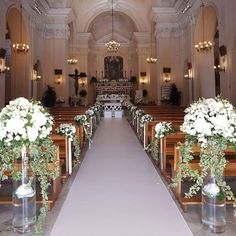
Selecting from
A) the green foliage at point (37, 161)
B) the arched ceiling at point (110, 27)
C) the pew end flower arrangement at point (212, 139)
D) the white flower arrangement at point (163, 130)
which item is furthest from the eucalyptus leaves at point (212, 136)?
the arched ceiling at point (110, 27)

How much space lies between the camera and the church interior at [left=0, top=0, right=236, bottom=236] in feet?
12.8

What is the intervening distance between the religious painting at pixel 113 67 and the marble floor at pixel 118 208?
2439 centimetres

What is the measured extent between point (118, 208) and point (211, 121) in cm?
157

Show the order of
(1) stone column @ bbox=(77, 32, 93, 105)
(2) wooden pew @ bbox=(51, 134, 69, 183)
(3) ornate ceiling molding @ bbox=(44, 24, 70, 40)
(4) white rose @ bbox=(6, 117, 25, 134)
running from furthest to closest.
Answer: (1) stone column @ bbox=(77, 32, 93, 105) < (3) ornate ceiling molding @ bbox=(44, 24, 70, 40) < (2) wooden pew @ bbox=(51, 134, 69, 183) < (4) white rose @ bbox=(6, 117, 25, 134)

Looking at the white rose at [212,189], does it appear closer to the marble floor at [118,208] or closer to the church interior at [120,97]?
the church interior at [120,97]

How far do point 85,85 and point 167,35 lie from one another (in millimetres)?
8115

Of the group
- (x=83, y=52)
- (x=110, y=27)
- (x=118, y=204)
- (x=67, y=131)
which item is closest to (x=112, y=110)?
(x=83, y=52)

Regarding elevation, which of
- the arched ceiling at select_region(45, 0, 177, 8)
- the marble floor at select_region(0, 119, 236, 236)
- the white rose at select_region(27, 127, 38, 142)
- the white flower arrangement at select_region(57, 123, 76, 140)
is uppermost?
the arched ceiling at select_region(45, 0, 177, 8)

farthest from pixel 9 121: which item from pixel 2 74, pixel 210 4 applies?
pixel 210 4

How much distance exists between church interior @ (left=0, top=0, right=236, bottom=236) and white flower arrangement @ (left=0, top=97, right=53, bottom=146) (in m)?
0.14

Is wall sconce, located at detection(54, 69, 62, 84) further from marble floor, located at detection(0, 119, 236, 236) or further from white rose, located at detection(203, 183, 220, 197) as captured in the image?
white rose, located at detection(203, 183, 220, 197)

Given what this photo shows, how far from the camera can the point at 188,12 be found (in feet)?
55.4

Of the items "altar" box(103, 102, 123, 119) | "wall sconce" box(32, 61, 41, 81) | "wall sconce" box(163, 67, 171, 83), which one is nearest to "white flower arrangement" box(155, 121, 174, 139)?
"wall sconce" box(32, 61, 41, 81)

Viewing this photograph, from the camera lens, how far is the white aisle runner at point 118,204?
3531 millimetres
